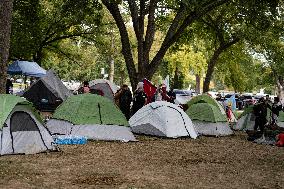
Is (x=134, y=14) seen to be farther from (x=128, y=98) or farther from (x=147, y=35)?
(x=128, y=98)

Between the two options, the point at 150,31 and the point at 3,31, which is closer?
the point at 3,31

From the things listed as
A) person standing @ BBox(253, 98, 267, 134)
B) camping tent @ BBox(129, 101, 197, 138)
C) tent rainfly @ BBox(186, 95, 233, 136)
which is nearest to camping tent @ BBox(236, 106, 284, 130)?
person standing @ BBox(253, 98, 267, 134)

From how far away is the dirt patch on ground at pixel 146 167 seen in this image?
28.0 ft

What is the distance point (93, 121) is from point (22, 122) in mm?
3271

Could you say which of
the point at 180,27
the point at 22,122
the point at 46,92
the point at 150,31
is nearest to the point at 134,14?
the point at 150,31

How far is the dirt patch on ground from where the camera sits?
8539mm

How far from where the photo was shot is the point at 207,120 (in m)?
17.7

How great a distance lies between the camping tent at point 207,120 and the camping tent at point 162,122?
1.50m

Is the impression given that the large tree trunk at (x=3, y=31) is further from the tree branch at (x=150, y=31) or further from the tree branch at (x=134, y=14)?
the tree branch at (x=150, y=31)

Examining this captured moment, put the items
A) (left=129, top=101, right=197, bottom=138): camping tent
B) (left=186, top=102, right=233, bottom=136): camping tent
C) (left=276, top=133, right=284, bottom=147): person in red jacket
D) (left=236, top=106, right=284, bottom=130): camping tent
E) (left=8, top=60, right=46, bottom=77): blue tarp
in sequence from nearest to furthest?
(left=276, top=133, right=284, bottom=147): person in red jacket
(left=129, top=101, right=197, bottom=138): camping tent
(left=186, top=102, right=233, bottom=136): camping tent
(left=236, top=106, right=284, bottom=130): camping tent
(left=8, top=60, right=46, bottom=77): blue tarp

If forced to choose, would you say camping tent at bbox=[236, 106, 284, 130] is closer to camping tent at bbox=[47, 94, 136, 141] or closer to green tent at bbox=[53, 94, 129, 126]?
camping tent at bbox=[47, 94, 136, 141]

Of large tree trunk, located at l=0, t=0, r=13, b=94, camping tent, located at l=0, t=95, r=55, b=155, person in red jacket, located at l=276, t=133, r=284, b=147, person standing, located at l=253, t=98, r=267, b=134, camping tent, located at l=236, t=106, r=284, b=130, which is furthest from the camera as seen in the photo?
camping tent, located at l=236, t=106, r=284, b=130

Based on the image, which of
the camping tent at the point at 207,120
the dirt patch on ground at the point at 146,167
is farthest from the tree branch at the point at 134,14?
the dirt patch on ground at the point at 146,167

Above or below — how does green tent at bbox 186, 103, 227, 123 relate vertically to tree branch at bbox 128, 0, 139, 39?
below
